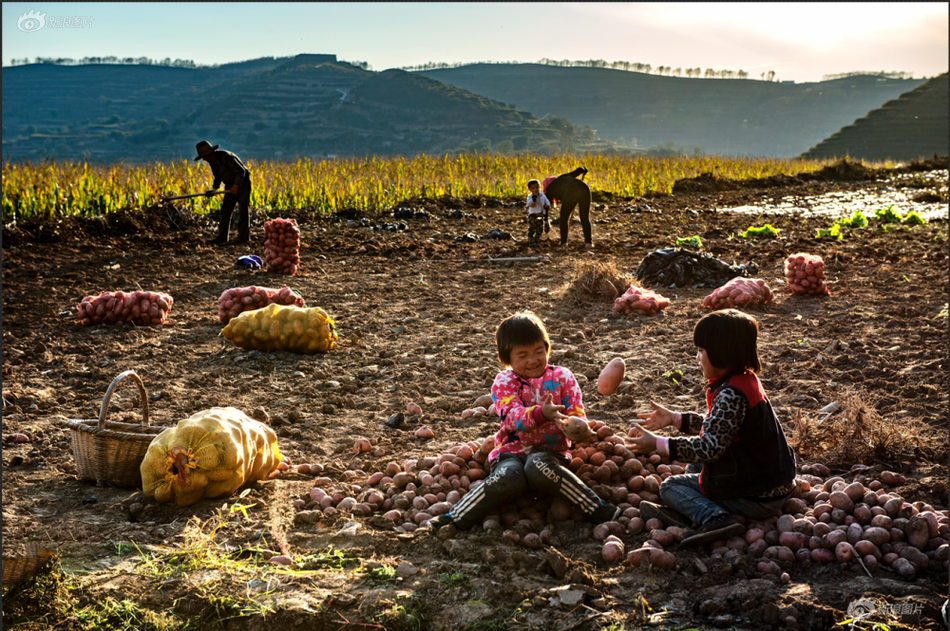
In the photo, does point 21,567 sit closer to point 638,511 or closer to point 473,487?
point 473,487

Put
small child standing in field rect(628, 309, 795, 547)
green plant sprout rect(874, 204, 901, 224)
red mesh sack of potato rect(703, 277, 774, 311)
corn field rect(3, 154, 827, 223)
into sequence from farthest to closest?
green plant sprout rect(874, 204, 901, 224)
corn field rect(3, 154, 827, 223)
red mesh sack of potato rect(703, 277, 774, 311)
small child standing in field rect(628, 309, 795, 547)

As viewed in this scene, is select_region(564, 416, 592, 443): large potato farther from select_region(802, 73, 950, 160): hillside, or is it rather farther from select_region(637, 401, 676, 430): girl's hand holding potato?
select_region(802, 73, 950, 160): hillside

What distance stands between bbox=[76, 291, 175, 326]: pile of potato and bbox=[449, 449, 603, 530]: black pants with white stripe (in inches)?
177

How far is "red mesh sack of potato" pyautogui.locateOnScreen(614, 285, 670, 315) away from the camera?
648 cm

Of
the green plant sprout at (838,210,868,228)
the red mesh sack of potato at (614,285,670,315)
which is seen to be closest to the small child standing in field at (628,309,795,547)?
the red mesh sack of potato at (614,285,670,315)

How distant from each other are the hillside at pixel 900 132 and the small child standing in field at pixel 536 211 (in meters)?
46.2

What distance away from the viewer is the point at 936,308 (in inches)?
248

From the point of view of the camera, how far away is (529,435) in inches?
128

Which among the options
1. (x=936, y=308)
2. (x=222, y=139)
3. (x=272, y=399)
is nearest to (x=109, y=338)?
(x=272, y=399)

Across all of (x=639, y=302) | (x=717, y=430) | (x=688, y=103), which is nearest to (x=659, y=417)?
(x=717, y=430)

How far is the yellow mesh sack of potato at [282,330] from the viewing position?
18.2ft

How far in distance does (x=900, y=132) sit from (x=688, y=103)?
142 meters

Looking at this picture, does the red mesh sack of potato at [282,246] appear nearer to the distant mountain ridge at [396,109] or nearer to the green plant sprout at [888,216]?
the green plant sprout at [888,216]

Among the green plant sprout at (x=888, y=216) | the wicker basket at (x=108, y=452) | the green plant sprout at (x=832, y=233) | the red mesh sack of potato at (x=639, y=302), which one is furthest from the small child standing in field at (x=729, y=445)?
the green plant sprout at (x=888, y=216)
